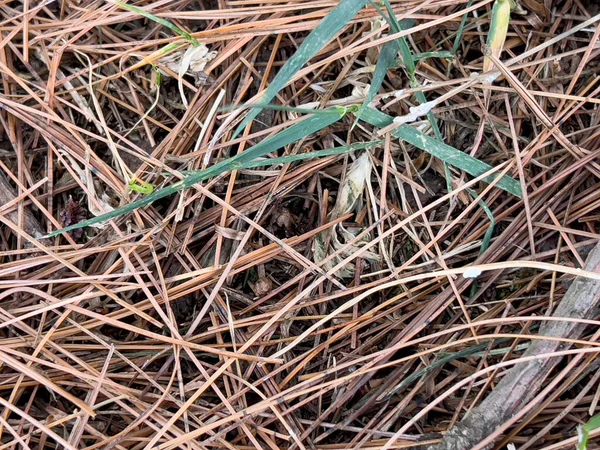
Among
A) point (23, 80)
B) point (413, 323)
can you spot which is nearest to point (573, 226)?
point (413, 323)

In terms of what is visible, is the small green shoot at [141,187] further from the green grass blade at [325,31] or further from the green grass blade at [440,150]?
the green grass blade at [440,150]

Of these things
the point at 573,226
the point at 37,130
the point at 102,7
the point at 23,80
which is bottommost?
the point at 573,226

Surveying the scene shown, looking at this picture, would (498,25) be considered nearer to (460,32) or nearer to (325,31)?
(460,32)

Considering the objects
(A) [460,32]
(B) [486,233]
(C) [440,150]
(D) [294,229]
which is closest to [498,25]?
(A) [460,32]

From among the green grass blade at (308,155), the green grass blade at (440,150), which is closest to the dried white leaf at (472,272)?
the green grass blade at (440,150)

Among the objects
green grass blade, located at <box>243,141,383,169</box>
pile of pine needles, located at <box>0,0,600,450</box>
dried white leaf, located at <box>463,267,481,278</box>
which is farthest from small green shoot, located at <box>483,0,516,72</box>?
dried white leaf, located at <box>463,267,481,278</box>

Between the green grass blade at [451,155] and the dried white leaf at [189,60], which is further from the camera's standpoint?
the dried white leaf at [189,60]

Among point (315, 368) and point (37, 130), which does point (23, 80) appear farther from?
point (315, 368)

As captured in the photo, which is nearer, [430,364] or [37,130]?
[430,364]

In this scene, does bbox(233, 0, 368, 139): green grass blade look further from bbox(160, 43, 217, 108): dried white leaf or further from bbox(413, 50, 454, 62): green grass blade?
bbox(160, 43, 217, 108): dried white leaf
